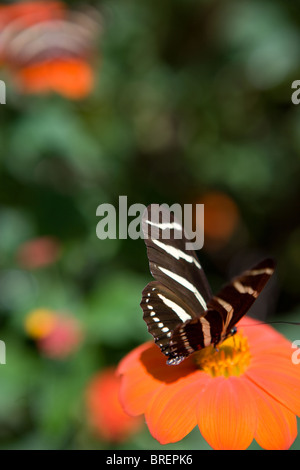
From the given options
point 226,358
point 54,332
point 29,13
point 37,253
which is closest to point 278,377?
point 226,358

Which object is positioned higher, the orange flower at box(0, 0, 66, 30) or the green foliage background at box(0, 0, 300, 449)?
the orange flower at box(0, 0, 66, 30)

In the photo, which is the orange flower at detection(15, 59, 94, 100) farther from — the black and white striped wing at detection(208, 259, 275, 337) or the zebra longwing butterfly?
the black and white striped wing at detection(208, 259, 275, 337)

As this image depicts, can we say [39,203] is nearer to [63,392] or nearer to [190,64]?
[63,392]

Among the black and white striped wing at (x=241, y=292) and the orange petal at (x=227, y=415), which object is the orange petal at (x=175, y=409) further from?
the black and white striped wing at (x=241, y=292)

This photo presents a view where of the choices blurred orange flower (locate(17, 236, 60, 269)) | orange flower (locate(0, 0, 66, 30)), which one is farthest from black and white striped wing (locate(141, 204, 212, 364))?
orange flower (locate(0, 0, 66, 30))

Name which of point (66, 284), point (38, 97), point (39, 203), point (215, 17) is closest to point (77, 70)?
point (38, 97)
